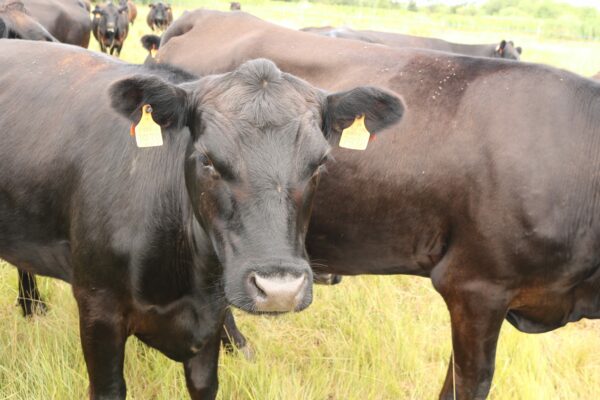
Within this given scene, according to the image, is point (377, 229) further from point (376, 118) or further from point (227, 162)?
point (227, 162)

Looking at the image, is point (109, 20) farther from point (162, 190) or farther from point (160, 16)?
point (162, 190)

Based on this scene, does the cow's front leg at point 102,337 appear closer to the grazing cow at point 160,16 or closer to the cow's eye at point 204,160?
the cow's eye at point 204,160

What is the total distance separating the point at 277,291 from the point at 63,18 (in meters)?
13.1

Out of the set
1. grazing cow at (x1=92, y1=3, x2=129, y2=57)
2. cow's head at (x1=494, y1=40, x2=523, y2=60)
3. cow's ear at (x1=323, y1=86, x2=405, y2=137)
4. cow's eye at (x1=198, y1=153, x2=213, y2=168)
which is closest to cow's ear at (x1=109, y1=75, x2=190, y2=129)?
cow's eye at (x1=198, y1=153, x2=213, y2=168)

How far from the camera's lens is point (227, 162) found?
2312mm

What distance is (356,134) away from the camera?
2820 millimetres

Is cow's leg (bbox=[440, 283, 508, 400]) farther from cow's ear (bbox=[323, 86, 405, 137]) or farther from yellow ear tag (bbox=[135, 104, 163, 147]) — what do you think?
yellow ear tag (bbox=[135, 104, 163, 147])

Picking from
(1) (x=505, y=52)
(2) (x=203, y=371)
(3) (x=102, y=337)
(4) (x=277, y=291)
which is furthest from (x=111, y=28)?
(4) (x=277, y=291)

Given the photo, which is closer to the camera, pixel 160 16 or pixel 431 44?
pixel 431 44

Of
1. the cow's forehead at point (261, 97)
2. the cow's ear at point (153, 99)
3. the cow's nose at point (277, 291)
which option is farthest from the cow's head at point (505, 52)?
the cow's nose at point (277, 291)

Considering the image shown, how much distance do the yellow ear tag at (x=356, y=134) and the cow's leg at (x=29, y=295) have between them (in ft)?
8.01

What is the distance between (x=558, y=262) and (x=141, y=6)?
172 feet

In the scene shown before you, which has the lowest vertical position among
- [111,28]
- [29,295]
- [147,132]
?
[111,28]

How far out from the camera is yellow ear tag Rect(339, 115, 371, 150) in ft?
9.23
